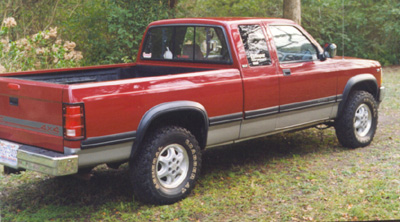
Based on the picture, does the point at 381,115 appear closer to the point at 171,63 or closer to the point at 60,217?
the point at 171,63

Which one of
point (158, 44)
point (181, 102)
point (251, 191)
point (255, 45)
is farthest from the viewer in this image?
point (158, 44)

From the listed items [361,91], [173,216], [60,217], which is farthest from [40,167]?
[361,91]

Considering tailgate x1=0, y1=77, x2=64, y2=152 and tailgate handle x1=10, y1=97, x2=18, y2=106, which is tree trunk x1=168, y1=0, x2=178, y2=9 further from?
tailgate handle x1=10, y1=97, x2=18, y2=106

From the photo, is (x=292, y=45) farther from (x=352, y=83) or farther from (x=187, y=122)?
(x=187, y=122)

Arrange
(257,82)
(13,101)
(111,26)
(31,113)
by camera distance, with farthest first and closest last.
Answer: (111,26) < (257,82) < (13,101) < (31,113)

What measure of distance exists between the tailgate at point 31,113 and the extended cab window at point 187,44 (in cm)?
206

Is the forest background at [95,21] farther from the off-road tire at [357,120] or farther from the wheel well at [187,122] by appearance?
the wheel well at [187,122]

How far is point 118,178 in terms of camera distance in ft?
19.4

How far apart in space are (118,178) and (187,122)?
1.21 m

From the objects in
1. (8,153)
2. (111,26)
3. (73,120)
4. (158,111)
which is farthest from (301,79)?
(111,26)

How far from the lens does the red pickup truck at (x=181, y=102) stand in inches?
170

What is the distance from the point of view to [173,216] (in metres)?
4.73

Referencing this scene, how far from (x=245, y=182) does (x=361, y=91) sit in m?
2.41

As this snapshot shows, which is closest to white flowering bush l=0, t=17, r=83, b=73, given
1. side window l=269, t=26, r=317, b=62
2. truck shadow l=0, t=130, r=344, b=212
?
truck shadow l=0, t=130, r=344, b=212
